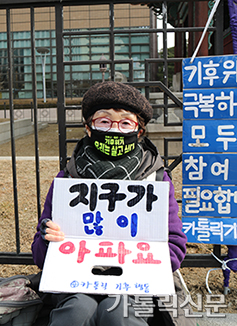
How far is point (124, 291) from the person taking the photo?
140cm

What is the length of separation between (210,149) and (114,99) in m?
0.89

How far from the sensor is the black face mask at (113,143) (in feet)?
5.75

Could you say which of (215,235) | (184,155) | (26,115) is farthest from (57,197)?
(26,115)

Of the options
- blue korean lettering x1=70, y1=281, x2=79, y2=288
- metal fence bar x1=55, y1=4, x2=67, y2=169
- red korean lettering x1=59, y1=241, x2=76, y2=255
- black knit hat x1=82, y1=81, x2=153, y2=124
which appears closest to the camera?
blue korean lettering x1=70, y1=281, x2=79, y2=288

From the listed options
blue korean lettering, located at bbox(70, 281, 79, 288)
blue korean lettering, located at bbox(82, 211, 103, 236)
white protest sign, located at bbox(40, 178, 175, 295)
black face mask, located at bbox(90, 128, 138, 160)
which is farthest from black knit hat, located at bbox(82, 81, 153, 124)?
blue korean lettering, located at bbox(70, 281, 79, 288)

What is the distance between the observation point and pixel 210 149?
2287 mm

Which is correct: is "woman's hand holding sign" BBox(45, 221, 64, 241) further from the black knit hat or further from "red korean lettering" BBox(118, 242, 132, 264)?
the black knit hat

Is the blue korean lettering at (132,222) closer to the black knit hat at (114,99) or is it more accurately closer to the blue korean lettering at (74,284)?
the blue korean lettering at (74,284)

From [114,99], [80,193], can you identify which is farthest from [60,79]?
[80,193]

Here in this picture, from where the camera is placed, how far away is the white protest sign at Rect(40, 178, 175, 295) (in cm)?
149

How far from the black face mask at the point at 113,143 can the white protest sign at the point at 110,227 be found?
21 cm

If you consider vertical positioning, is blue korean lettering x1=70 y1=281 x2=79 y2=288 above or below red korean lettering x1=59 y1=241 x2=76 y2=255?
below

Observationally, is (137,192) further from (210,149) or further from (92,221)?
(210,149)

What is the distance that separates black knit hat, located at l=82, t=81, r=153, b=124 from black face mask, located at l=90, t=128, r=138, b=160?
0.13 metres
